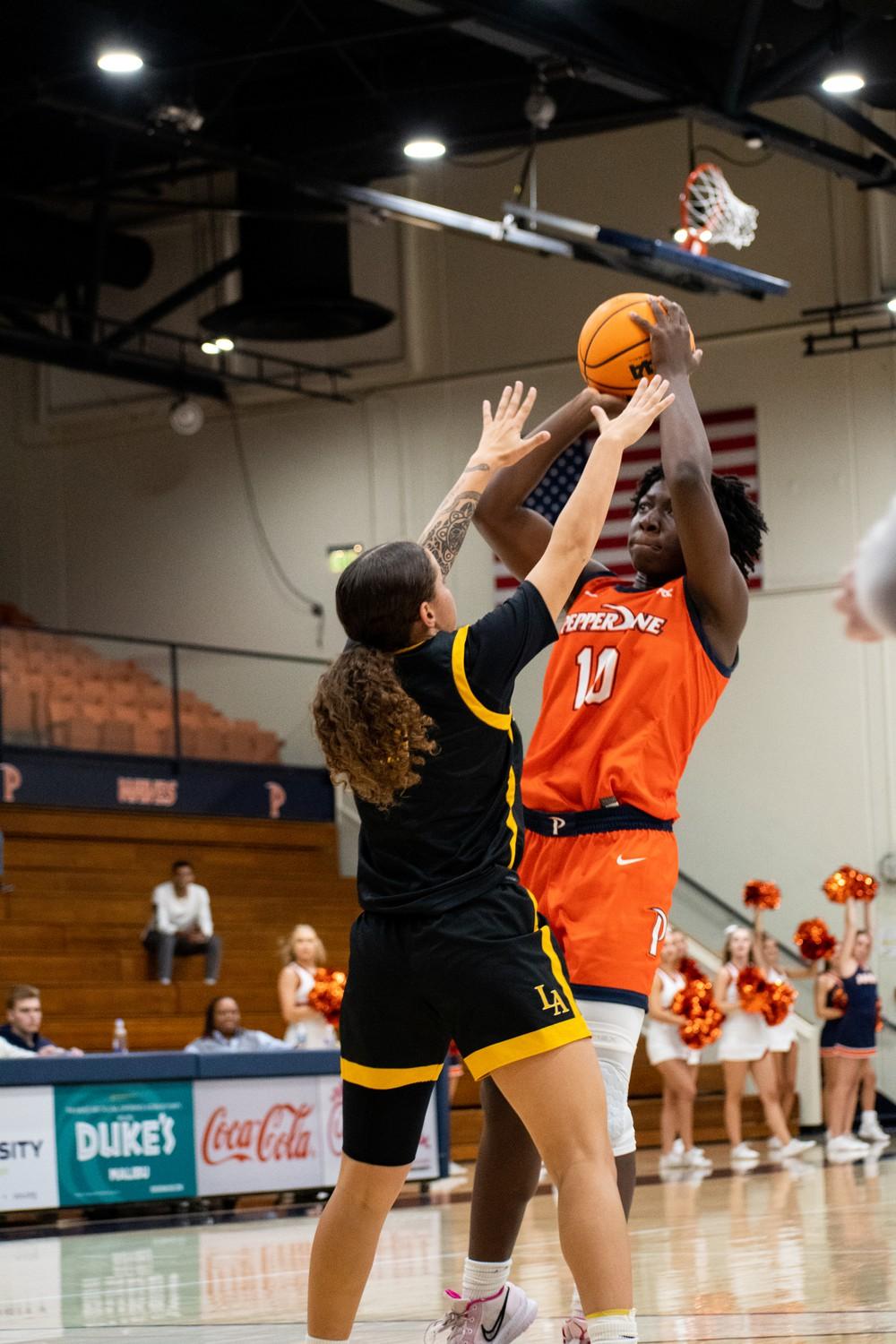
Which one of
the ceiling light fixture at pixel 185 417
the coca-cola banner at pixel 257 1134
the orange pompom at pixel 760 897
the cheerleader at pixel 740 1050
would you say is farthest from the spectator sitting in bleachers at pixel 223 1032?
the ceiling light fixture at pixel 185 417

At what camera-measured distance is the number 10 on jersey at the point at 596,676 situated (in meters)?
4.70

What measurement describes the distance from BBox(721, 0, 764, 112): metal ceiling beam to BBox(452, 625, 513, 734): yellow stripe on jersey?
9.95m

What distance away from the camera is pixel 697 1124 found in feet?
58.1

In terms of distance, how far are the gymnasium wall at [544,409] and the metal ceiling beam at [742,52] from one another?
4949 mm

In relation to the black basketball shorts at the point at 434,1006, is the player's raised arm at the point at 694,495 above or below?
above

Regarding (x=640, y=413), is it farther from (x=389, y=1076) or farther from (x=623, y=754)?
(x=389, y=1076)

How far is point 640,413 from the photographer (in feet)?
14.1

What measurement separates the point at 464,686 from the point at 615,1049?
1.04m

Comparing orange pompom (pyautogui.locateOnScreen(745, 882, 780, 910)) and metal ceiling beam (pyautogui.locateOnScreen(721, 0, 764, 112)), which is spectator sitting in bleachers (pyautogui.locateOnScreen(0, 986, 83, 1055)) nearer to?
orange pompom (pyautogui.locateOnScreen(745, 882, 780, 910))

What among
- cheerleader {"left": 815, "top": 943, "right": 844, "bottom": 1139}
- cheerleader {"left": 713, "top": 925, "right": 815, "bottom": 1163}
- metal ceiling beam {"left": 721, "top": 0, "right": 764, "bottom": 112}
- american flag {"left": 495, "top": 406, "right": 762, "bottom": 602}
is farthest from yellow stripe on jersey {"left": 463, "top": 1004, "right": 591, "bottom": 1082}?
american flag {"left": 495, "top": 406, "right": 762, "bottom": 602}

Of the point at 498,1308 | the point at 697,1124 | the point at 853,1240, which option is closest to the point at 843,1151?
the point at 697,1124

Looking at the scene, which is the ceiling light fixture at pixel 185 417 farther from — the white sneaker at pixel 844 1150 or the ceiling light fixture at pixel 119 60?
the white sneaker at pixel 844 1150

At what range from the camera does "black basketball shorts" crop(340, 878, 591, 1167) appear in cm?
388

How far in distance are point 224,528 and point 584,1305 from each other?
64.1ft
